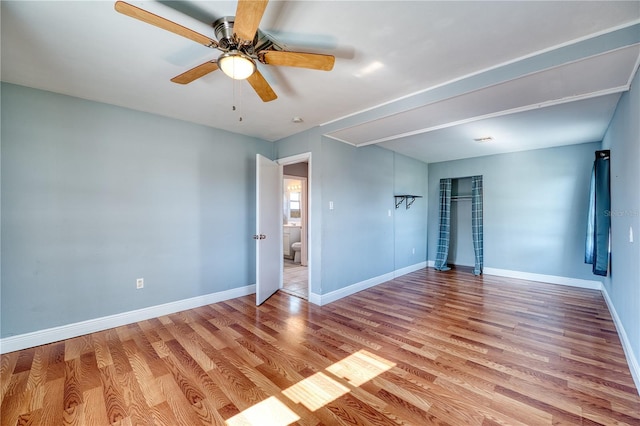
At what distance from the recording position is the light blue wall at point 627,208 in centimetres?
195

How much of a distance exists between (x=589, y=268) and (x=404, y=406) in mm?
4606

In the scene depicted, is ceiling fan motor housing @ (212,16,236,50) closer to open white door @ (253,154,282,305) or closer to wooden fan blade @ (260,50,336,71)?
wooden fan blade @ (260,50,336,71)

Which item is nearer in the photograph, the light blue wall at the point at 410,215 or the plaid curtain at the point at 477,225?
the light blue wall at the point at 410,215

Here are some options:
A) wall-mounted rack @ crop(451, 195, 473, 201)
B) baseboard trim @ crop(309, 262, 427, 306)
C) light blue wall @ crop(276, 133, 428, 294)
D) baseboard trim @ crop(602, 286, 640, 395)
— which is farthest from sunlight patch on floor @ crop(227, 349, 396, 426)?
wall-mounted rack @ crop(451, 195, 473, 201)

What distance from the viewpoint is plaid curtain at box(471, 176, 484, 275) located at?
5.30 meters

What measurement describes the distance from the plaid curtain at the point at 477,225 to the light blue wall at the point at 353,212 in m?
1.22

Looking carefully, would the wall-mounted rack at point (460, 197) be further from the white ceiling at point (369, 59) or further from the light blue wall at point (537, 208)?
the white ceiling at point (369, 59)

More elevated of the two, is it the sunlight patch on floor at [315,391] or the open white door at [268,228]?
the open white door at [268,228]

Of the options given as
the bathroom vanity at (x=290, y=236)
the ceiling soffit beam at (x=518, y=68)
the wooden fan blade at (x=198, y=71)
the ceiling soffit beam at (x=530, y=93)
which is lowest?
the bathroom vanity at (x=290, y=236)

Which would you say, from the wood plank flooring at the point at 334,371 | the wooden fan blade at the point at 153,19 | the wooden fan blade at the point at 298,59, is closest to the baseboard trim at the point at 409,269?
the wood plank flooring at the point at 334,371

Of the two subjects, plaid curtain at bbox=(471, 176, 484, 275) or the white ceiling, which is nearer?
the white ceiling

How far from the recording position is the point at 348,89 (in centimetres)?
253

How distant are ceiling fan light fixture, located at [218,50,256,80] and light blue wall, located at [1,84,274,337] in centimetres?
198

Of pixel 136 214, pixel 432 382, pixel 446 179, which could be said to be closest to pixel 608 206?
pixel 446 179
